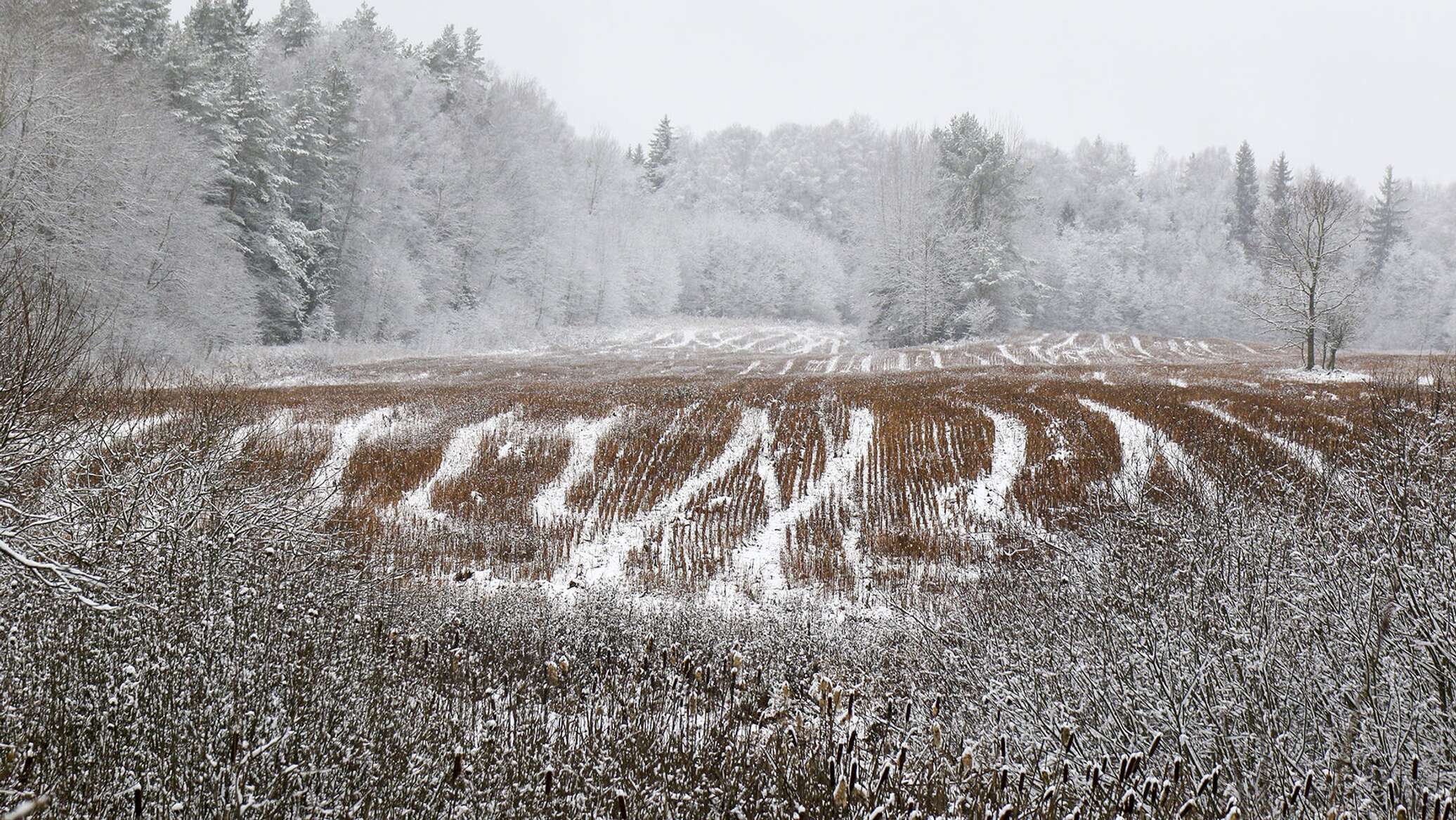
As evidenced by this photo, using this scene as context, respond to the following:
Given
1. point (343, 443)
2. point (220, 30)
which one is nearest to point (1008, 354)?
point (343, 443)

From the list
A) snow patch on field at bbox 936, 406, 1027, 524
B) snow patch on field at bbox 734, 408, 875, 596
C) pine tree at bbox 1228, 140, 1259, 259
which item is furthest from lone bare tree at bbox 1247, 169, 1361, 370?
pine tree at bbox 1228, 140, 1259, 259

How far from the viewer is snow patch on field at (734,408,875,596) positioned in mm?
10406

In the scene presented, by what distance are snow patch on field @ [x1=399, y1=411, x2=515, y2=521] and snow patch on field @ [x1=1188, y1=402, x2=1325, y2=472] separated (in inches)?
562

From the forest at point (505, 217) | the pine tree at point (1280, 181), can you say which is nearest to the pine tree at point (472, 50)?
the forest at point (505, 217)

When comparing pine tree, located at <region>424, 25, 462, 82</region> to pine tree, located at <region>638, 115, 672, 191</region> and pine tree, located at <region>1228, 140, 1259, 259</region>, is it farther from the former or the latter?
pine tree, located at <region>1228, 140, 1259, 259</region>

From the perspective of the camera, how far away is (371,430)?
16.1 m

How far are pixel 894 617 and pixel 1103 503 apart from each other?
4.48 metres

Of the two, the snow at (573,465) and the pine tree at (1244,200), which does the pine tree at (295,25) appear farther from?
the pine tree at (1244,200)

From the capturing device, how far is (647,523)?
1225 centimetres

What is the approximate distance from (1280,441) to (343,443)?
1874 centimetres

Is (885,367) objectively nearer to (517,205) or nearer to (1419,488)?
(1419,488)

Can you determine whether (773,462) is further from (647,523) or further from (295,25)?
(295,25)

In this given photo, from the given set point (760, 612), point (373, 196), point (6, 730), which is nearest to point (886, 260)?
point (373, 196)

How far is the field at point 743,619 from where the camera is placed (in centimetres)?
360
